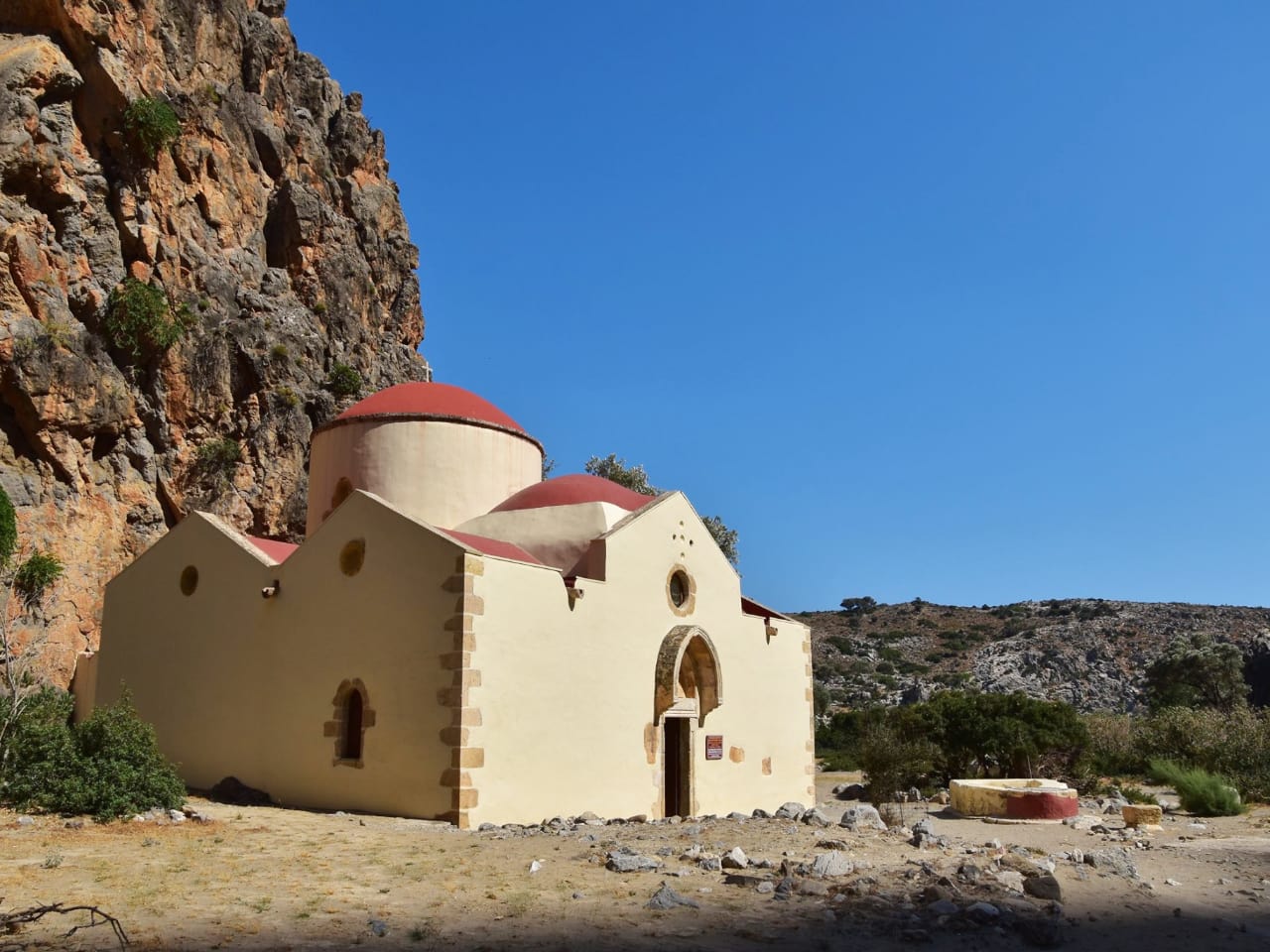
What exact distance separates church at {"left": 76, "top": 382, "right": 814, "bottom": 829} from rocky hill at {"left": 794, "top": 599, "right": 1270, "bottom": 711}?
1459 inches

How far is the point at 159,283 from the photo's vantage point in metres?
27.5

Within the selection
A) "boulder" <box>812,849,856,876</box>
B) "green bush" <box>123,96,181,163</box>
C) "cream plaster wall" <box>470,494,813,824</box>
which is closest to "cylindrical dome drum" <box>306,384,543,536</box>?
"cream plaster wall" <box>470,494,813,824</box>

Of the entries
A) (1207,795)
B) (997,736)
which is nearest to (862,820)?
(1207,795)

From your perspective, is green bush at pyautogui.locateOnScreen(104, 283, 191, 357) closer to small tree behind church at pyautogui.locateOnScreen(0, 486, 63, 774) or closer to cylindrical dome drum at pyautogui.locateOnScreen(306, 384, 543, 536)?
small tree behind church at pyautogui.locateOnScreen(0, 486, 63, 774)

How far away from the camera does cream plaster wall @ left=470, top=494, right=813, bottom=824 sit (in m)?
13.1

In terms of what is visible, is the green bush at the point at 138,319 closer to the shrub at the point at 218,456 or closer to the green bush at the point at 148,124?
the shrub at the point at 218,456

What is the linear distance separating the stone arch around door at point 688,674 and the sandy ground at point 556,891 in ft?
12.4

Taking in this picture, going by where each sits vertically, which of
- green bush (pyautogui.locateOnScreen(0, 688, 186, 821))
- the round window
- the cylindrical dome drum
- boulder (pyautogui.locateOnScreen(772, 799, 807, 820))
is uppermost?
the cylindrical dome drum

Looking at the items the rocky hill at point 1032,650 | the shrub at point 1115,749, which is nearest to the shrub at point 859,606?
the rocky hill at point 1032,650

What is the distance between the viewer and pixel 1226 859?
11.4 m

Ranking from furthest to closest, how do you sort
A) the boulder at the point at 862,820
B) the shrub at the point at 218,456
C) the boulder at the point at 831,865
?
the shrub at the point at 218,456, the boulder at the point at 862,820, the boulder at the point at 831,865

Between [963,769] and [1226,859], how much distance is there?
1215 cm

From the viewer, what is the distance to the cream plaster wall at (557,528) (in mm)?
15852

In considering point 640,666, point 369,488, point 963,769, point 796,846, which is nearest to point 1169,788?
point 963,769
